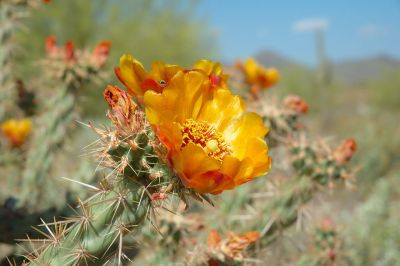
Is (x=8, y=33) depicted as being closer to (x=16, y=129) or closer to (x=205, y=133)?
(x=16, y=129)

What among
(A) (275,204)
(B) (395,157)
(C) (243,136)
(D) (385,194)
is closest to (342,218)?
(D) (385,194)

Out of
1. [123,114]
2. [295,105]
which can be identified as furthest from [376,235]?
[123,114]

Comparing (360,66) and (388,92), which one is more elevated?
(388,92)

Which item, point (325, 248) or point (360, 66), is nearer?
point (325, 248)

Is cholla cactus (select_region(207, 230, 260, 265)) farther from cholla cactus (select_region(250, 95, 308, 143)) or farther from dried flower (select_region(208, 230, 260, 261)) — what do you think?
cholla cactus (select_region(250, 95, 308, 143))

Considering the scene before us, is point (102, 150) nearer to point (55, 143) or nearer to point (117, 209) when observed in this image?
point (117, 209)

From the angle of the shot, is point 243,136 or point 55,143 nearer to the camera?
point 243,136
